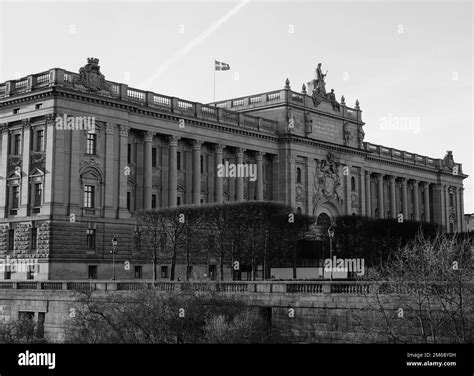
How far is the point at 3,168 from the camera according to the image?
67688mm

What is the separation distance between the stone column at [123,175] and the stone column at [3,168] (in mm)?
10431

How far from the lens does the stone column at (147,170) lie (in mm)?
72062

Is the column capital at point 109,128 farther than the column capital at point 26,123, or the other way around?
the column capital at point 109,128

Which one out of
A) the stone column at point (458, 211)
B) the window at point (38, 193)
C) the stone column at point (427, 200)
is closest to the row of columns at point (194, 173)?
the window at point (38, 193)

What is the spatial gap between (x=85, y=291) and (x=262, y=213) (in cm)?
2143

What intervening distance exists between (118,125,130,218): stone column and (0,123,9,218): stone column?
10.4 meters

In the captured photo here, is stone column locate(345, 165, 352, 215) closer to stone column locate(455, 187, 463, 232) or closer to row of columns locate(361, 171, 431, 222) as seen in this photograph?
row of columns locate(361, 171, 431, 222)

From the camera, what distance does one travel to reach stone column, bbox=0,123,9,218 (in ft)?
219

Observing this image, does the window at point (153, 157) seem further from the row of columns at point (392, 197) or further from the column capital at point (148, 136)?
the row of columns at point (392, 197)

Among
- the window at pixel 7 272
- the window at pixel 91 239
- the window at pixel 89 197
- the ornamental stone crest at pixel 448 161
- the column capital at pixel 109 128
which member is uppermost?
the ornamental stone crest at pixel 448 161

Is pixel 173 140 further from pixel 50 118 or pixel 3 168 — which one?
pixel 3 168

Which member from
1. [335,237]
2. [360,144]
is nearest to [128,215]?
[335,237]

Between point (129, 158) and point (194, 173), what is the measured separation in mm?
9047
